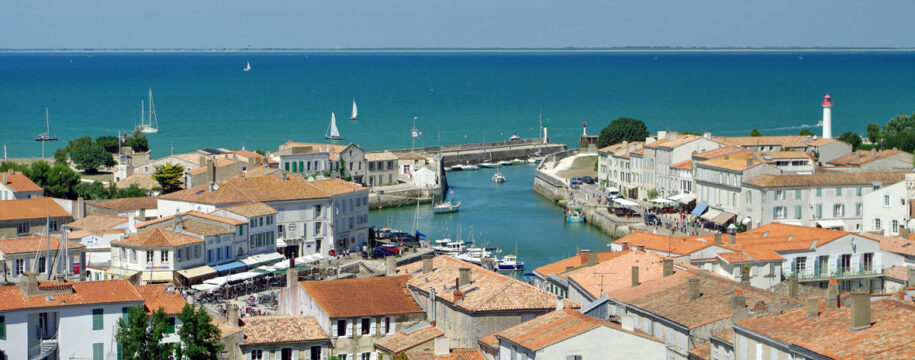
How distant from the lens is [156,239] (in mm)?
45188

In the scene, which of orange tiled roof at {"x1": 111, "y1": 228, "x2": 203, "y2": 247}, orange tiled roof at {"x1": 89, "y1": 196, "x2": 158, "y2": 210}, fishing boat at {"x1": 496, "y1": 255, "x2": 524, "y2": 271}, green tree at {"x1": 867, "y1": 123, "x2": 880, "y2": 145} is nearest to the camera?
orange tiled roof at {"x1": 111, "y1": 228, "x2": 203, "y2": 247}

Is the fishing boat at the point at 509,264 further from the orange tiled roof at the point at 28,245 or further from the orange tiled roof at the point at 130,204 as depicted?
the orange tiled roof at the point at 28,245

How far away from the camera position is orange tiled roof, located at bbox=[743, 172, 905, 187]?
61500mm

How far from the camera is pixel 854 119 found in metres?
150

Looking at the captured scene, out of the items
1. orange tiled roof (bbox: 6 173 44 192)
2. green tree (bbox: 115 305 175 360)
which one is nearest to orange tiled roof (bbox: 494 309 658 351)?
green tree (bbox: 115 305 175 360)

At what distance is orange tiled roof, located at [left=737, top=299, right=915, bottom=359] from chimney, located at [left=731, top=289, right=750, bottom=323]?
2.37 ft

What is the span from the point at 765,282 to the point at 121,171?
1595 inches

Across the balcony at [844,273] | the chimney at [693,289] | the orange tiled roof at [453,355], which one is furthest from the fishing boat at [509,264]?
the chimney at [693,289]

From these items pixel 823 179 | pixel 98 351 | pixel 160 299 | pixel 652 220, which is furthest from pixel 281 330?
pixel 652 220

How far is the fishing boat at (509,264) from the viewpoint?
55844 mm

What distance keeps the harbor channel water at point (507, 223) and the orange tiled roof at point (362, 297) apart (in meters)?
19.5

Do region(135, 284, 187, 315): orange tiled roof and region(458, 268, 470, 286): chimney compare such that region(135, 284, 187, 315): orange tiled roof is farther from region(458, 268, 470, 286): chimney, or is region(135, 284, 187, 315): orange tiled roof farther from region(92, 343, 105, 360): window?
region(458, 268, 470, 286): chimney

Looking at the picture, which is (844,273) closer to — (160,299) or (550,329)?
(550,329)

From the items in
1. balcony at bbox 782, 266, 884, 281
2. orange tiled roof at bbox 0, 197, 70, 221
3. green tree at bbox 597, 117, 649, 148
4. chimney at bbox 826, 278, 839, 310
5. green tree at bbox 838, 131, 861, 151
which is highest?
green tree at bbox 597, 117, 649, 148
